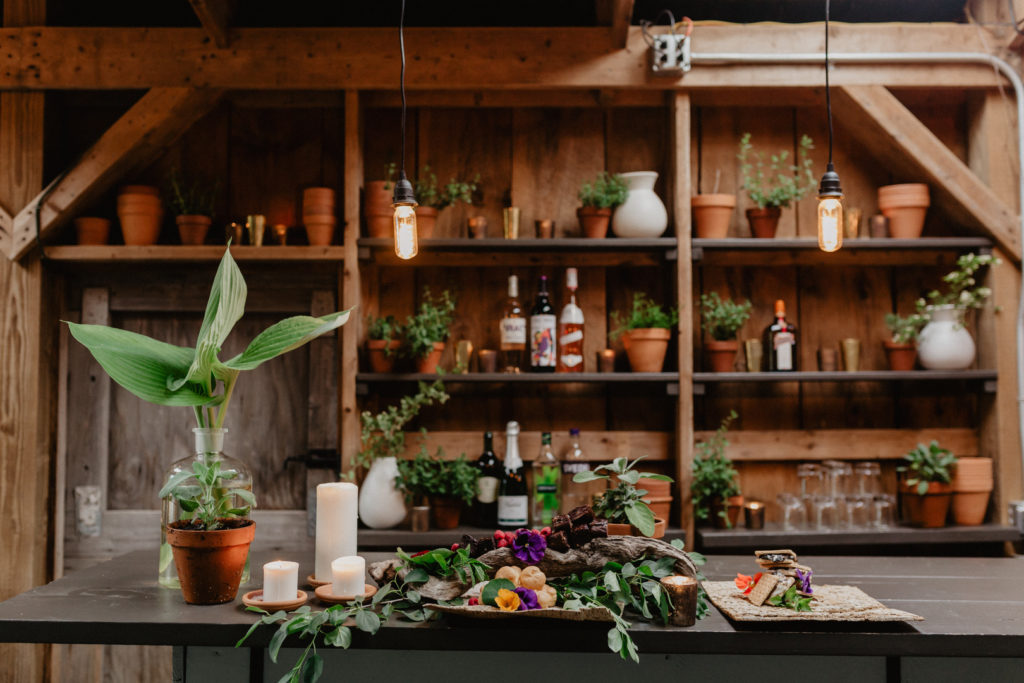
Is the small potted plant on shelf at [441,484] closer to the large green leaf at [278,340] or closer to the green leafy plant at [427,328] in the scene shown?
the green leafy plant at [427,328]

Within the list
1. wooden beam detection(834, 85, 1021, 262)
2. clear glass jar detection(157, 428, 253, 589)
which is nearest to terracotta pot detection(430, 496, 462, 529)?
clear glass jar detection(157, 428, 253, 589)

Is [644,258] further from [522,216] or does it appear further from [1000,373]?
[1000,373]

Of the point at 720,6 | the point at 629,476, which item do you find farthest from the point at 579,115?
the point at 629,476

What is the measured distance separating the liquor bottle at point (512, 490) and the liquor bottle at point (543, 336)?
0.24 metres

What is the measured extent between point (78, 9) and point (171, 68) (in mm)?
650

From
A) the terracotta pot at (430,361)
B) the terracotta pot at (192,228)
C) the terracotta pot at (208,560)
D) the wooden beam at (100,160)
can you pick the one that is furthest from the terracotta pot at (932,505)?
the wooden beam at (100,160)

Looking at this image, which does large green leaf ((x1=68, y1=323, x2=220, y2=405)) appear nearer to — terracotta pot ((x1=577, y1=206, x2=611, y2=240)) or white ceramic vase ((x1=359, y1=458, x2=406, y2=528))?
white ceramic vase ((x1=359, y1=458, x2=406, y2=528))

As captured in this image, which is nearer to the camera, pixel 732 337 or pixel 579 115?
pixel 732 337

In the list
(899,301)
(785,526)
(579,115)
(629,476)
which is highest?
(579,115)

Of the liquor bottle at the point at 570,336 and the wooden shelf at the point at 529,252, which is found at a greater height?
the wooden shelf at the point at 529,252

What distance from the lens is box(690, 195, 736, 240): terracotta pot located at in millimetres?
2736

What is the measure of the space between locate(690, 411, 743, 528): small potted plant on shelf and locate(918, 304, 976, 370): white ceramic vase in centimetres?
76

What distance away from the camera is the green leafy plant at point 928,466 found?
262cm

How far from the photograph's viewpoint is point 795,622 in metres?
1.39
